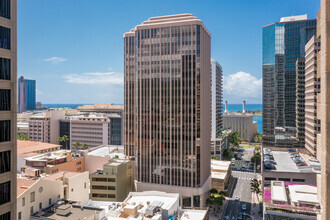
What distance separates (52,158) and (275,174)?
7963 cm

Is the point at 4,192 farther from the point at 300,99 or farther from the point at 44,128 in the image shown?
the point at 44,128

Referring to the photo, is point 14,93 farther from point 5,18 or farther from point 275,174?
point 275,174

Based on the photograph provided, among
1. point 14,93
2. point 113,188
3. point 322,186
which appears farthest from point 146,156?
point 322,186

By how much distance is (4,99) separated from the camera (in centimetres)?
2002

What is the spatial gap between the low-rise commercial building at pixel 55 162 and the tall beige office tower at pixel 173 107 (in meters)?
27.2

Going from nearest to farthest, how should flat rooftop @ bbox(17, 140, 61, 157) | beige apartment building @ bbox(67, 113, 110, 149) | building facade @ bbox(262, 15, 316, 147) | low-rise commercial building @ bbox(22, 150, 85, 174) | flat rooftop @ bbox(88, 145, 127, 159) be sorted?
1. low-rise commercial building @ bbox(22, 150, 85, 174)
2. flat rooftop @ bbox(17, 140, 61, 157)
3. flat rooftop @ bbox(88, 145, 127, 159)
4. building facade @ bbox(262, 15, 316, 147)
5. beige apartment building @ bbox(67, 113, 110, 149)

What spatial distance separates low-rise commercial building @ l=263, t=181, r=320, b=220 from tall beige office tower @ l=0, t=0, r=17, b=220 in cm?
5120

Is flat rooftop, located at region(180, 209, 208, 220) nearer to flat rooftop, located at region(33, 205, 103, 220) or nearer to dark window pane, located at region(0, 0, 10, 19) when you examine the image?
flat rooftop, located at region(33, 205, 103, 220)

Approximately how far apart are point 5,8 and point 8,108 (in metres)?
7.72

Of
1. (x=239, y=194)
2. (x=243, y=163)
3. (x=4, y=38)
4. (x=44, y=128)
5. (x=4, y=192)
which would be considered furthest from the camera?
(x=44, y=128)

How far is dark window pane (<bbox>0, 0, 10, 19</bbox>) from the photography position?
1995 cm

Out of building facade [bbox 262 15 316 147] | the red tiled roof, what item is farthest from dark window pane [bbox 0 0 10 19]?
building facade [bbox 262 15 316 147]

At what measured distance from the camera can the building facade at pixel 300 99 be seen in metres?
130

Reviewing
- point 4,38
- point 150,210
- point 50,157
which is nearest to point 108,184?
point 50,157
